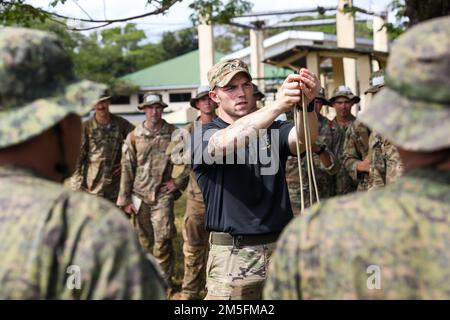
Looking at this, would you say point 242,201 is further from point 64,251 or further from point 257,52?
point 257,52

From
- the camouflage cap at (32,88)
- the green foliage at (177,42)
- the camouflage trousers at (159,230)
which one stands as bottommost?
the camouflage trousers at (159,230)

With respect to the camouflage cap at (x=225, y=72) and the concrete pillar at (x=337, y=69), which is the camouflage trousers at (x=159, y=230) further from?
the concrete pillar at (x=337, y=69)

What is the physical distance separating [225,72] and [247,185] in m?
0.85

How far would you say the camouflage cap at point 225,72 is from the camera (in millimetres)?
4996

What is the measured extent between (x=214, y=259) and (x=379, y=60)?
9.83 metres

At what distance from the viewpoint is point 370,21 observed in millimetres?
20641

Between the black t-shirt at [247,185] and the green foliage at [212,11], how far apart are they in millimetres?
5732

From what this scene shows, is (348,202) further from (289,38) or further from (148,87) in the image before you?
(148,87)

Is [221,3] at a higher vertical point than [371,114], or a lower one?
higher

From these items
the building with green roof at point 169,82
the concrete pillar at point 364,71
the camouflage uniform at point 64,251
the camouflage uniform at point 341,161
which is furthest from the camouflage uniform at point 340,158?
the building with green roof at point 169,82

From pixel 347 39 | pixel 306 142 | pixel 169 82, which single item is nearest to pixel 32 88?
pixel 306 142

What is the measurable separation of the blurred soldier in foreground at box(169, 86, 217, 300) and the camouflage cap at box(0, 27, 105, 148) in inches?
227
